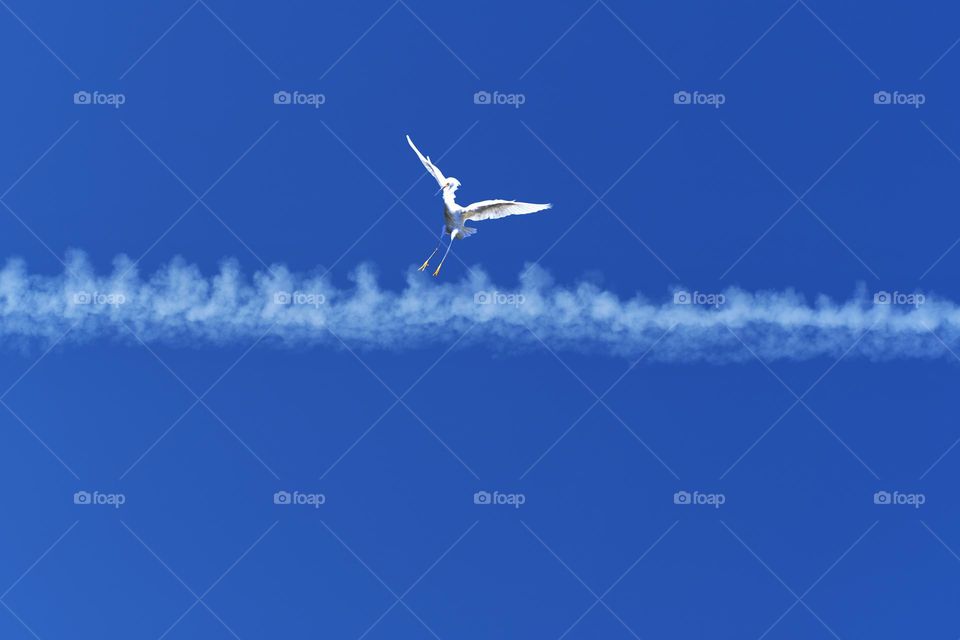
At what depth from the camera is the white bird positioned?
2795 cm

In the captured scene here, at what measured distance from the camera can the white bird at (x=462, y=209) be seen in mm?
27953

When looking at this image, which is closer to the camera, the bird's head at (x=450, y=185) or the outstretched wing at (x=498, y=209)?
the outstretched wing at (x=498, y=209)

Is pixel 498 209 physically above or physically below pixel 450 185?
below

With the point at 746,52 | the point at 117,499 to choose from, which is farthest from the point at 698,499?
the point at 117,499

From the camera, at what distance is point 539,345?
29.9 metres

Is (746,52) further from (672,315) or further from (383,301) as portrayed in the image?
(383,301)

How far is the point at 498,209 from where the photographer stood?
28.0 metres

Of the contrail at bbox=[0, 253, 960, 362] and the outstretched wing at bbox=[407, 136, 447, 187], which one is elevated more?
the outstretched wing at bbox=[407, 136, 447, 187]

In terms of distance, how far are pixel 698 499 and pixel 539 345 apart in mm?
4496

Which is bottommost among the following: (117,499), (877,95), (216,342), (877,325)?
(117,499)

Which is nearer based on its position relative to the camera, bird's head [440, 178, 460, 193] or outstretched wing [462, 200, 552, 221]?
outstretched wing [462, 200, 552, 221]

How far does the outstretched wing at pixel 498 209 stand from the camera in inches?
→ 1099

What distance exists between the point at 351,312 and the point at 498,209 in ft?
13.0

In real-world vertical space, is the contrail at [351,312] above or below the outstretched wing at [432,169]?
below
